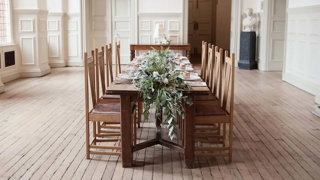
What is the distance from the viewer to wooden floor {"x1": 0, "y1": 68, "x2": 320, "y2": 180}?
3.37m

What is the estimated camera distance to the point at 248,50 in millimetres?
10445

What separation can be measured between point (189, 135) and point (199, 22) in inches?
494

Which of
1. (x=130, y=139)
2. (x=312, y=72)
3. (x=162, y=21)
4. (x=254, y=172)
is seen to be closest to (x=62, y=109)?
(x=130, y=139)

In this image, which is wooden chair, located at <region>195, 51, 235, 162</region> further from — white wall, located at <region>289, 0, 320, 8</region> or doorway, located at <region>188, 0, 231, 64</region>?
doorway, located at <region>188, 0, 231, 64</region>

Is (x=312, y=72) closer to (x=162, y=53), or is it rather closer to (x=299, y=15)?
(x=299, y=15)

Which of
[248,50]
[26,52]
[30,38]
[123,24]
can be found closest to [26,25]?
[30,38]

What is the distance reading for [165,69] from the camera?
11.3ft

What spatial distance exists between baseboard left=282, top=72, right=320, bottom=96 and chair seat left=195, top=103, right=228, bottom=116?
11.2ft

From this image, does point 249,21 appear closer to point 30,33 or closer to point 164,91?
point 30,33

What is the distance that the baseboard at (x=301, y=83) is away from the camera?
693 centimetres

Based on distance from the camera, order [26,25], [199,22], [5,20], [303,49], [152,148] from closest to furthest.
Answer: [152,148] → [303,49] → [5,20] → [26,25] → [199,22]

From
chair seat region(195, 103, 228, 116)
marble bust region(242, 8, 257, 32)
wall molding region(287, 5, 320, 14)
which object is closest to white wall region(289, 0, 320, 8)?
wall molding region(287, 5, 320, 14)

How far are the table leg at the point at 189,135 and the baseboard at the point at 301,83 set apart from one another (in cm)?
384

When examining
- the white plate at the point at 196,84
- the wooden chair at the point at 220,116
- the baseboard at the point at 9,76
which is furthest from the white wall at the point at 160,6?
the white plate at the point at 196,84
